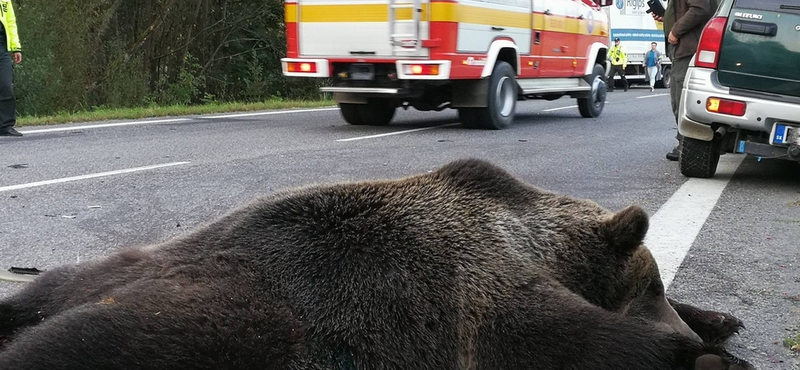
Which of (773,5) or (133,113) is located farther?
(133,113)

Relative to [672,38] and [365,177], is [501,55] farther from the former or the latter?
[365,177]

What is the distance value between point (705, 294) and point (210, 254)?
2.49m

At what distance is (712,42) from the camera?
7.48 m

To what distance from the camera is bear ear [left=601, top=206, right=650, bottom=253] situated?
2.86 meters

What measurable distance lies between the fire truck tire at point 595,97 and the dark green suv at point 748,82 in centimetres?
877

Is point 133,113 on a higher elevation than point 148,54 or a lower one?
lower

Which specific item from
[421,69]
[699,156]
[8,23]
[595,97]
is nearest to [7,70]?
[8,23]

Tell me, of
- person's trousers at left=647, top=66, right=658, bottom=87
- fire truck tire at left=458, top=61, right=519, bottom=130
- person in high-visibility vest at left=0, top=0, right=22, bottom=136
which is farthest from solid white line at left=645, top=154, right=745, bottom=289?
person's trousers at left=647, top=66, right=658, bottom=87

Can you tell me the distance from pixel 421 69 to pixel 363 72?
39.3 inches

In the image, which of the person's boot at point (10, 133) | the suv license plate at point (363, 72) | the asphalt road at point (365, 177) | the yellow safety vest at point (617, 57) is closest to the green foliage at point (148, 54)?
the asphalt road at point (365, 177)

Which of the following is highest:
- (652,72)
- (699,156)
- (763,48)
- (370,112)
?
(763,48)

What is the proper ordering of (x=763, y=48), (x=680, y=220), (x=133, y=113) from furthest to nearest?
(x=133, y=113) → (x=763, y=48) → (x=680, y=220)

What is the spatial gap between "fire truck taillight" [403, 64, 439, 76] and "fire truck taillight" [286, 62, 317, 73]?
62.7 inches

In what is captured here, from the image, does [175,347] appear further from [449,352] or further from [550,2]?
[550,2]
